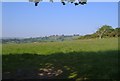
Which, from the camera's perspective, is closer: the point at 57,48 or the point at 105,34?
the point at 57,48

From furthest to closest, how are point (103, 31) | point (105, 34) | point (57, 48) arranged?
point (103, 31), point (105, 34), point (57, 48)

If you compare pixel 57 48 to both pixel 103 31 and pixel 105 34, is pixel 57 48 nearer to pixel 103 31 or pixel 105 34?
pixel 105 34

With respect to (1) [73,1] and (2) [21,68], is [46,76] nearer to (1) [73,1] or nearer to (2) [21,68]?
(2) [21,68]

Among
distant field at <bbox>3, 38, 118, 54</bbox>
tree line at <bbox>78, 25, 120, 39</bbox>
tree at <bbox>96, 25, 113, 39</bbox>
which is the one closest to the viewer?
distant field at <bbox>3, 38, 118, 54</bbox>

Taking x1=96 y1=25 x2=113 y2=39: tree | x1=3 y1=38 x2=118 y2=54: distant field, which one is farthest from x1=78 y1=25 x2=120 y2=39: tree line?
x1=3 y1=38 x2=118 y2=54: distant field

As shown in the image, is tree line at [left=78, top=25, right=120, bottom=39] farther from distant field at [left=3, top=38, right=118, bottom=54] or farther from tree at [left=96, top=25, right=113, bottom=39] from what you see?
distant field at [left=3, top=38, right=118, bottom=54]

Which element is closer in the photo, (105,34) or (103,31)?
(105,34)

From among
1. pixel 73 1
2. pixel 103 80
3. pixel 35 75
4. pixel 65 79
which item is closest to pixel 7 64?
pixel 35 75

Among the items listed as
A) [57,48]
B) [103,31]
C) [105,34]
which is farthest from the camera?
[103,31]

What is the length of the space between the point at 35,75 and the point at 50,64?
10.4 ft

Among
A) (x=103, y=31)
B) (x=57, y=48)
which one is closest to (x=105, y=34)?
(x=103, y=31)

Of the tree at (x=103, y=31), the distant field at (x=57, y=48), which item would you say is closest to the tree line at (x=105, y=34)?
the tree at (x=103, y=31)

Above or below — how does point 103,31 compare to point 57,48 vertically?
above

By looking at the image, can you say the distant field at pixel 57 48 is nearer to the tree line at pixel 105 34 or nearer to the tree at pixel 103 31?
the tree line at pixel 105 34
